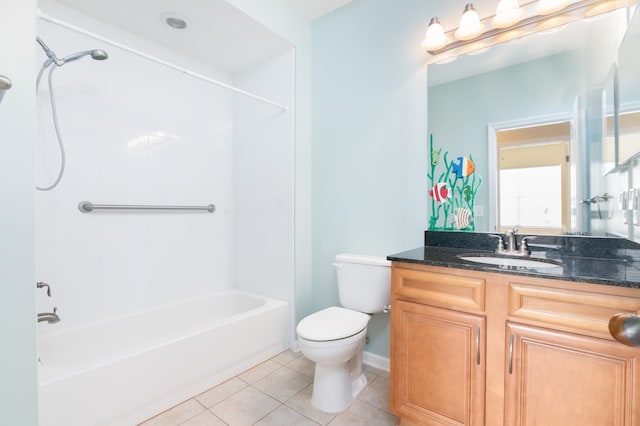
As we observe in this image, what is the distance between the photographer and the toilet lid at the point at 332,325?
5.21 feet

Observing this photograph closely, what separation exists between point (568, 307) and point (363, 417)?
1.11m

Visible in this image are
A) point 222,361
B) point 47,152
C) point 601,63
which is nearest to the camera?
point 601,63

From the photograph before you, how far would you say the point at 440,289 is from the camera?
134 cm

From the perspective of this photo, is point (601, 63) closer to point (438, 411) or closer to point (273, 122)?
point (438, 411)

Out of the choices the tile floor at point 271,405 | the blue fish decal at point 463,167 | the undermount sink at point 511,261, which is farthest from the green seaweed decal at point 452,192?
the tile floor at point 271,405

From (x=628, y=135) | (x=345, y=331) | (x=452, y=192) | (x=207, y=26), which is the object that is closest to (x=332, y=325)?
(x=345, y=331)

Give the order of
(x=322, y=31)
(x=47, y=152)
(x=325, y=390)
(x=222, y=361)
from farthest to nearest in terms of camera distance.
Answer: (x=322, y=31)
(x=222, y=361)
(x=47, y=152)
(x=325, y=390)

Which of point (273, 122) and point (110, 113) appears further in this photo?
point (273, 122)

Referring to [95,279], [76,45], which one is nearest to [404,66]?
[76,45]

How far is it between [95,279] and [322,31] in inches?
93.4

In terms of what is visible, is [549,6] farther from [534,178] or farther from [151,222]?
[151,222]

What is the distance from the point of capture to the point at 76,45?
1.89 metres

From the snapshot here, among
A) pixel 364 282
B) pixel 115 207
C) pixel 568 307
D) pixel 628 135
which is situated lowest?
pixel 364 282

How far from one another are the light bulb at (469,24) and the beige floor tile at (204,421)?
7.96 feet
